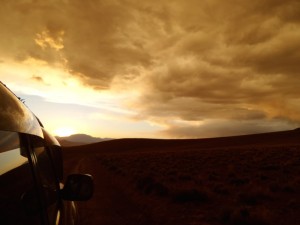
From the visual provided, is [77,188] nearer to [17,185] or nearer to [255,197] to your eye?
[17,185]

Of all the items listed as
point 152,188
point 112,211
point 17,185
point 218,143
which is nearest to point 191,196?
point 152,188

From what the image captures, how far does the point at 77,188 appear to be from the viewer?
2.88 metres

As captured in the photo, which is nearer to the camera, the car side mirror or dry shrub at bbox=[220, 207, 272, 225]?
the car side mirror

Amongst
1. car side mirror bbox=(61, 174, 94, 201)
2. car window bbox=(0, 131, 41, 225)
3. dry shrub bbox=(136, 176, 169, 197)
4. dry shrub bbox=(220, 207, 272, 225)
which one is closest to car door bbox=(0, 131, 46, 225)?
car window bbox=(0, 131, 41, 225)

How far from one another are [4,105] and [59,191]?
4.72 feet

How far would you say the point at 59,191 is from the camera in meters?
2.92

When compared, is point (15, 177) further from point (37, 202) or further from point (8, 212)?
point (8, 212)

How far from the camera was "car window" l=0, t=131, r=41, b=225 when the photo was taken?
5.08 ft

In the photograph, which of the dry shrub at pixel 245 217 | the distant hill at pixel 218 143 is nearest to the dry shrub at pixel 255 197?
the dry shrub at pixel 245 217

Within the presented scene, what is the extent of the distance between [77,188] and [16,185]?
1136mm

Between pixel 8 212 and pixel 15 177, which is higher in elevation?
pixel 15 177

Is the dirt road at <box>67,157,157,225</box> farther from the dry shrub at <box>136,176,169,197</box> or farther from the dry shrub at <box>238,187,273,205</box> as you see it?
the dry shrub at <box>238,187,273,205</box>

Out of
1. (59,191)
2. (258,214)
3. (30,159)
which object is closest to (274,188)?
(258,214)

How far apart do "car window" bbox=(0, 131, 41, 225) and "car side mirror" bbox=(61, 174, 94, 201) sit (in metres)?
0.92
